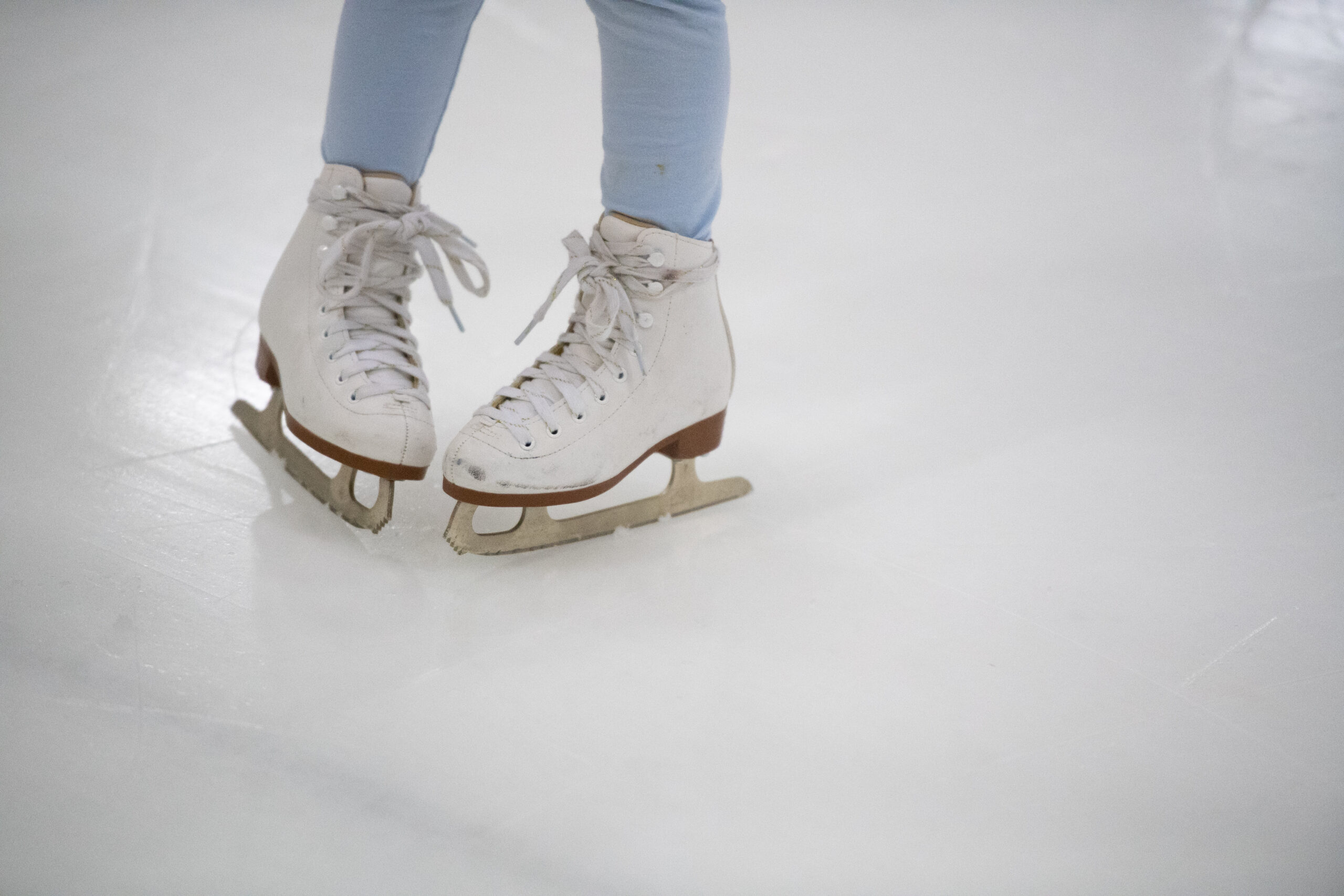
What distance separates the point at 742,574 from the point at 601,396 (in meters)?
0.18

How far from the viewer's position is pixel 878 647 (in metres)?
0.79

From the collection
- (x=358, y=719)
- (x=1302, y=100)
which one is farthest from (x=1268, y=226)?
(x=358, y=719)

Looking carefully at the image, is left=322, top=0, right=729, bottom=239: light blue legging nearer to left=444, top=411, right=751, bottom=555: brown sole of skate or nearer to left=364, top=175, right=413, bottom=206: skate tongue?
left=364, top=175, right=413, bottom=206: skate tongue

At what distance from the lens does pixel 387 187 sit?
90 cm

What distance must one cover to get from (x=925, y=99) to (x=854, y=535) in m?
1.46

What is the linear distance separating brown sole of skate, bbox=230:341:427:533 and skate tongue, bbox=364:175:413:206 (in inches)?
6.9

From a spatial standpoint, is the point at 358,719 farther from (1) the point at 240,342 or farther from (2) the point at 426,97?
(1) the point at 240,342

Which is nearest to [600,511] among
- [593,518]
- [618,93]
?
[593,518]

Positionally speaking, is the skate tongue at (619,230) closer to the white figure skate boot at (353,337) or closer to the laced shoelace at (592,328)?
the laced shoelace at (592,328)

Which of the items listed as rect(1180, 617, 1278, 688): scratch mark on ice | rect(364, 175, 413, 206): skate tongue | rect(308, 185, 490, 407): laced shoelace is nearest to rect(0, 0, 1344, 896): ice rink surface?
rect(1180, 617, 1278, 688): scratch mark on ice

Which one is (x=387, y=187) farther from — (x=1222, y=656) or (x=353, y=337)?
(x=1222, y=656)

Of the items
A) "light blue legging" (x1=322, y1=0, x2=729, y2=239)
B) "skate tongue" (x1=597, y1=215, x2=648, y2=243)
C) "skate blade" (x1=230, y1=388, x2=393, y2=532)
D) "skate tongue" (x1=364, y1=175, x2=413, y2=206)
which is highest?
"light blue legging" (x1=322, y1=0, x2=729, y2=239)

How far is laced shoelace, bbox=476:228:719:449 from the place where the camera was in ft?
2.72

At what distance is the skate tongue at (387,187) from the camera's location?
35.4 inches
